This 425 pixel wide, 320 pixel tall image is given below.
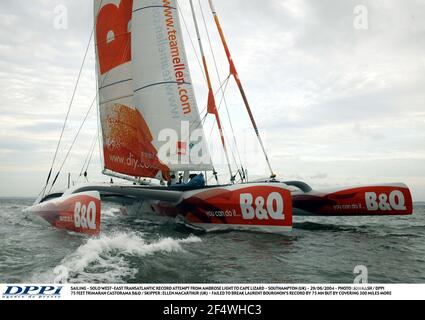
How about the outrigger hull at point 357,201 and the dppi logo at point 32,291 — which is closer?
the dppi logo at point 32,291

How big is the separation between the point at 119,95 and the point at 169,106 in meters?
3.31

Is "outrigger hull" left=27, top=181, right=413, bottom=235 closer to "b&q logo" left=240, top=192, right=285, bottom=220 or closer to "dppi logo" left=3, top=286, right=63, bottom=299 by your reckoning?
"b&q logo" left=240, top=192, right=285, bottom=220

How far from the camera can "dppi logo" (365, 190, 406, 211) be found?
8.23m

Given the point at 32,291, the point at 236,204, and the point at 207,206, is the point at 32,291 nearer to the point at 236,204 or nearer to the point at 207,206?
the point at 236,204

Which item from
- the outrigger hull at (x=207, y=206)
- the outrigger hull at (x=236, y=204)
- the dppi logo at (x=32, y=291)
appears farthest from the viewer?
the outrigger hull at (x=236, y=204)

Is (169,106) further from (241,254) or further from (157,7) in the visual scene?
(241,254)

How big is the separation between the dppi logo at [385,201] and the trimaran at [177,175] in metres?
0.02

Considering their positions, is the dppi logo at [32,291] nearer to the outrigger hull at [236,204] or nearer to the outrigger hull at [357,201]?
the outrigger hull at [236,204]

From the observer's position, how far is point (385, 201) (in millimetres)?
8328

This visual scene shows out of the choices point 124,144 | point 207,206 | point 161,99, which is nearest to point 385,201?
point 207,206

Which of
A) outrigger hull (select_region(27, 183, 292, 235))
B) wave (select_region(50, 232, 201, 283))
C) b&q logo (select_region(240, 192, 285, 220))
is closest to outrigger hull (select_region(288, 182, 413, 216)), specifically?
outrigger hull (select_region(27, 183, 292, 235))

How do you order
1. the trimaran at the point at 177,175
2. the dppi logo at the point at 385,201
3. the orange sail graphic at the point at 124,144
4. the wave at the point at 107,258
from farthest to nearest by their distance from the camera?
the orange sail graphic at the point at 124,144
the dppi logo at the point at 385,201
the trimaran at the point at 177,175
the wave at the point at 107,258

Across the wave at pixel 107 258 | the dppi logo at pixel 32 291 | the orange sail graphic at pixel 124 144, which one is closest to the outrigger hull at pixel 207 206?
the wave at pixel 107 258

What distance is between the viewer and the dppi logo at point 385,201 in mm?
8234
